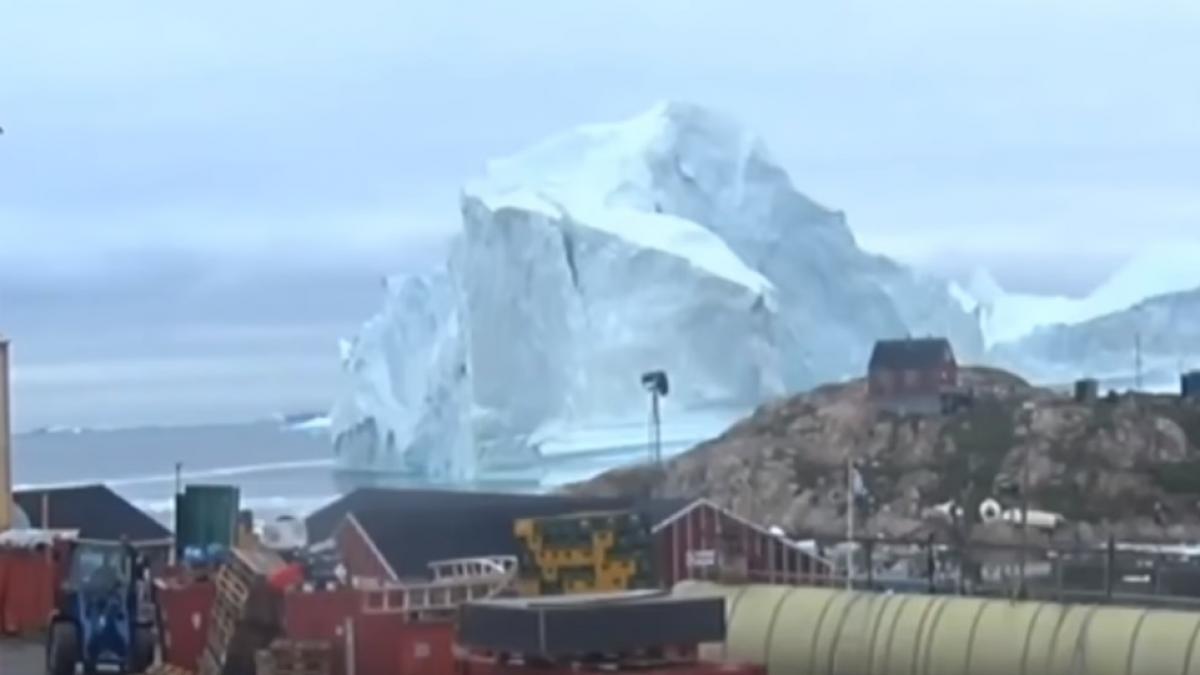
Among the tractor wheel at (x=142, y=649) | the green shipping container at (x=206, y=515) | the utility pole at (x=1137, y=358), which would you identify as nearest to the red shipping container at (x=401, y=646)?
the tractor wheel at (x=142, y=649)

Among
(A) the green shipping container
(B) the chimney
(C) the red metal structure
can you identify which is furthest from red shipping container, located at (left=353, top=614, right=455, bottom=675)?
(B) the chimney

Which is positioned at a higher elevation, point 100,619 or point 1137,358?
point 1137,358

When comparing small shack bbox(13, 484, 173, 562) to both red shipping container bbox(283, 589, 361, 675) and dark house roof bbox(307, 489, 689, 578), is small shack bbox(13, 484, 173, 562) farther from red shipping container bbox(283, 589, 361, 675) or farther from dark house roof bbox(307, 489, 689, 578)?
red shipping container bbox(283, 589, 361, 675)

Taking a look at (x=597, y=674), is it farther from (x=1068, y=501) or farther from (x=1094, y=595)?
(x=1068, y=501)

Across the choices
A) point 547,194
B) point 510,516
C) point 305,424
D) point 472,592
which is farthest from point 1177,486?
point 305,424

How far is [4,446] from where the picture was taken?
2148 cm

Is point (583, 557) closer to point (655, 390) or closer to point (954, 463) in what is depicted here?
point (655, 390)

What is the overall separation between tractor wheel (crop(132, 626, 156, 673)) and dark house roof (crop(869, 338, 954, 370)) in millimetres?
42768

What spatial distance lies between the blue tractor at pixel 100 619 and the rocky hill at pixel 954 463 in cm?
2859

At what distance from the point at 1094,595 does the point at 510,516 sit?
9014 mm

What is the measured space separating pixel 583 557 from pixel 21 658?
4.76m

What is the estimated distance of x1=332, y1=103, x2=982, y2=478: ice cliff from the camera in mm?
50969

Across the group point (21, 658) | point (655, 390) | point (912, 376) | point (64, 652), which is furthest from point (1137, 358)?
point (64, 652)

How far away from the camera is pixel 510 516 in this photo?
23.9m
